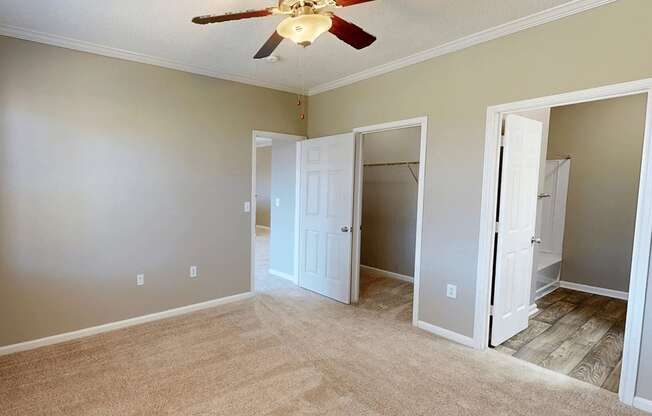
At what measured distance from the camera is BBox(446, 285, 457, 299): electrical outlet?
3131mm

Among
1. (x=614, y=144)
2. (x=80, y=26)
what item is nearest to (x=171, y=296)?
(x=80, y=26)

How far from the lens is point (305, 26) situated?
173 cm

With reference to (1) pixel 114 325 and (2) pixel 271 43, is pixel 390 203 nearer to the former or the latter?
(2) pixel 271 43

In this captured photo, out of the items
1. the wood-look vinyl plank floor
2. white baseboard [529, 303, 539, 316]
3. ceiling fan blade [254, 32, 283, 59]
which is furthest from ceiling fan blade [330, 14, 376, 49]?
white baseboard [529, 303, 539, 316]

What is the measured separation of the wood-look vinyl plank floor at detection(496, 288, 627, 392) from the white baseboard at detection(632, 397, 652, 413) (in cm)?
19

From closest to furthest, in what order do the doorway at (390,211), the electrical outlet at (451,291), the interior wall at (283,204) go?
the electrical outlet at (451,291), the interior wall at (283,204), the doorway at (390,211)

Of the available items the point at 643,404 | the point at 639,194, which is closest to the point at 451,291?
the point at 643,404

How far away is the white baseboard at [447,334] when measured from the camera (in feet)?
10.00

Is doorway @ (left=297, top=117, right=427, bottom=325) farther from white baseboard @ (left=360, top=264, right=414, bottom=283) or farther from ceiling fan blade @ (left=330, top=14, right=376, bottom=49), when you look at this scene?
ceiling fan blade @ (left=330, top=14, right=376, bottom=49)

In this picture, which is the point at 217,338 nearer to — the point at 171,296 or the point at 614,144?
the point at 171,296

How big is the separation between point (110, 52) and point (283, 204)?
267 centimetres

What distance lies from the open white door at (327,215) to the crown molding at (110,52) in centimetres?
115

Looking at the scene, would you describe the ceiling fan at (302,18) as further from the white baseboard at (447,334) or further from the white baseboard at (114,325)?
the white baseboard at (114,325)

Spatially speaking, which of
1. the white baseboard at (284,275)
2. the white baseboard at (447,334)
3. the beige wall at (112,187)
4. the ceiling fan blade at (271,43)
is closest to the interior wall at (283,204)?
the white baseboard at (284,275)
